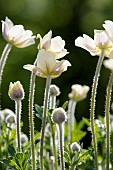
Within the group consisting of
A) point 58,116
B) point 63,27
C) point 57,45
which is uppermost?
point 63,27

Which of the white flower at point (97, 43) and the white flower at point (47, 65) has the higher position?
the white flower at point (97, 43)

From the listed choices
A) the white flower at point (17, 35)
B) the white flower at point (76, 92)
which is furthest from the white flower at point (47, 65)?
the white flower at point (76, 92)

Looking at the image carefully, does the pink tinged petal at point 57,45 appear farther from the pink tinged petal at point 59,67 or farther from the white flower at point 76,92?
the white flower at point 76,92

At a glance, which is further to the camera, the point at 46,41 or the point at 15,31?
the point at 15,31

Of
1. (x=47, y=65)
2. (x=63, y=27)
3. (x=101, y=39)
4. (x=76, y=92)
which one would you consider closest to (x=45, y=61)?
(x=47, y=65)

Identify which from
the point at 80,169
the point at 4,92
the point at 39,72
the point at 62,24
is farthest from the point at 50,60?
the point at 62,24

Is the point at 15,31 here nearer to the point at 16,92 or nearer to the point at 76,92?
the point at 16,92
